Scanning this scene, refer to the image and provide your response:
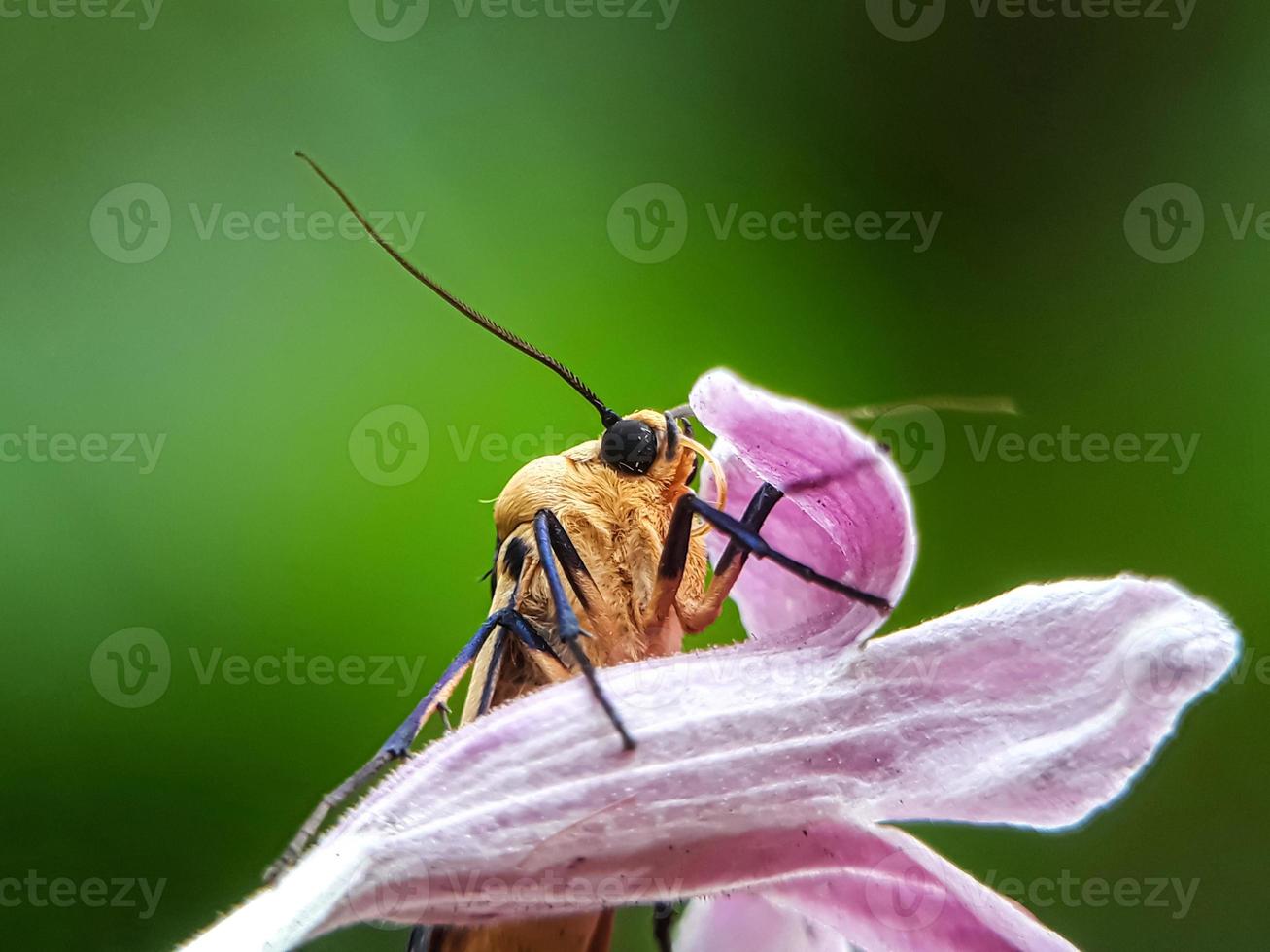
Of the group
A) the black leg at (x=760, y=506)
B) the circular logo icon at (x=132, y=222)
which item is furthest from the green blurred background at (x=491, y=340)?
the black leg at (x=760, y=506)

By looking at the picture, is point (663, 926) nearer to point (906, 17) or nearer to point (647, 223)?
point (647, 223)

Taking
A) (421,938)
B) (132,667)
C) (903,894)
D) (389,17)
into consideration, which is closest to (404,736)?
(421,938)

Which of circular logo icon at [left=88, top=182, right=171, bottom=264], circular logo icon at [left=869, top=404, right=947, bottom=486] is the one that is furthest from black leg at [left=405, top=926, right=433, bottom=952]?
circular logo icon at [left=88, top=182, right=171, bottom=264]

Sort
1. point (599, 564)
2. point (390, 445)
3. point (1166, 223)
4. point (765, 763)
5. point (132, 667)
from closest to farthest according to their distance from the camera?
point (765, 763) < point (599, 564) < point (132, 667) < point (390, 445) < point (1166, 223)

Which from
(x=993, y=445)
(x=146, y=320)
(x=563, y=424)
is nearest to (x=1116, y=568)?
(x=993, y=445)

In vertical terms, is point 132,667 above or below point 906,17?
below

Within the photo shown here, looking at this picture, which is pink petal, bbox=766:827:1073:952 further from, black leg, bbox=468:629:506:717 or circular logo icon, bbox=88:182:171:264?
circular logo icon, bbox=88:182:171:264
